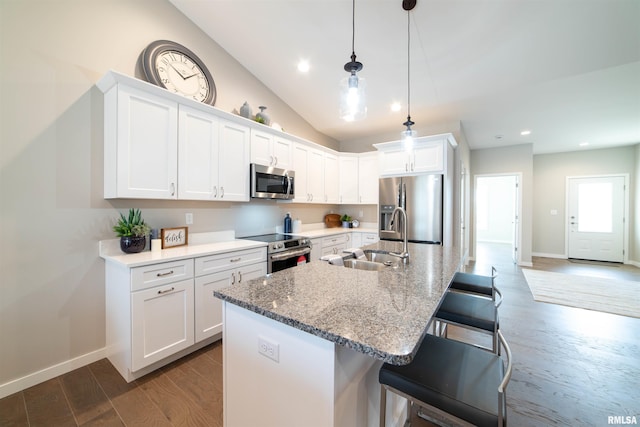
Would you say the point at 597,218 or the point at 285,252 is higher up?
the point at 597,218

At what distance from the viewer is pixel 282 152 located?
136 inches

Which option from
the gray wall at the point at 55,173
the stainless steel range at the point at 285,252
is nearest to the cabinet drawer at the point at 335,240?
the stainless steel range at the point at 285,252

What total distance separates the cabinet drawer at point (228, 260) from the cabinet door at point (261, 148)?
1.14 m

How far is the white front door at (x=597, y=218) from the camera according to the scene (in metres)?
5.73

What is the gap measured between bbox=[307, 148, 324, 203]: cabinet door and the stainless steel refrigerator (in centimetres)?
107

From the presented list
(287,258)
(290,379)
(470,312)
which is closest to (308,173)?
(287,258)

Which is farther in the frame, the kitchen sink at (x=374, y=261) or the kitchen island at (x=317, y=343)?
the kitchen sink at (x=374, y=261)

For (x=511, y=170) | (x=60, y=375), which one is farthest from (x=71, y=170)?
(x=511, y=170)

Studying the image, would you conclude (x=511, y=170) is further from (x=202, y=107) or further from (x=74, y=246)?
(x=74, y=246)

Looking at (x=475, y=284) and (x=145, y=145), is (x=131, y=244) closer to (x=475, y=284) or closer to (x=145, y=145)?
(x=145, y=145)

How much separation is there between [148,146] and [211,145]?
595mm

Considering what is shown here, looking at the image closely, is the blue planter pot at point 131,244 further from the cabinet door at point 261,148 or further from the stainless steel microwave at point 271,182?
the cabinet door at point 261,148

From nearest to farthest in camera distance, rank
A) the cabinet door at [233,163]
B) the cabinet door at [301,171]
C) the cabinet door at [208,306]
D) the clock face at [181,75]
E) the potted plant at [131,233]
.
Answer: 1. the potted plant at [131,233]
2. the cabinet door at [208,306]
3. the clock face at [181,75]
4. the cabinet door at [233,163]
5. the cabinet door at [301,171]

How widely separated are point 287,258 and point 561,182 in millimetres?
7380
